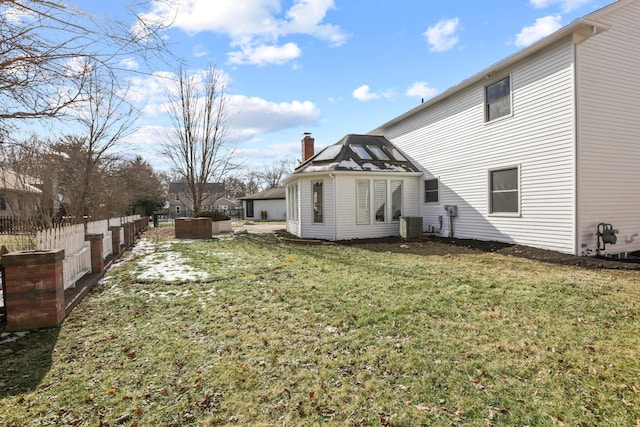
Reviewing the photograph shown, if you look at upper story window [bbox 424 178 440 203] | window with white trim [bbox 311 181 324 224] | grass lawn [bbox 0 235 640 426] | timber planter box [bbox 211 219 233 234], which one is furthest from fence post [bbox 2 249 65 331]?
timber planter box [bbox 211 219 233 234]

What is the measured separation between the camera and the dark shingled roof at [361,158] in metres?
12.8

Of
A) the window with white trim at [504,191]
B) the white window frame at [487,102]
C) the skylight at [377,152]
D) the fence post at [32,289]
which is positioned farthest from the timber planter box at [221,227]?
the white window frame at [487,102]

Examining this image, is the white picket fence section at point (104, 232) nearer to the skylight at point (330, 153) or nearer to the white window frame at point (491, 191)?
the skylight at point (330, 153)

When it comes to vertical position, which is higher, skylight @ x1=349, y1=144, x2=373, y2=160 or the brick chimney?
the brick chimney

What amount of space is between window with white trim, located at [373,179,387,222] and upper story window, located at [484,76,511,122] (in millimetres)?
4413

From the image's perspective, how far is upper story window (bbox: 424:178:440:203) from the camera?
13009 millimetres

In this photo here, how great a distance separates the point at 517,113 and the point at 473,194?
288 cm

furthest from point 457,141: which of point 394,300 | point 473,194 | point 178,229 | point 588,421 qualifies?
point 178,229

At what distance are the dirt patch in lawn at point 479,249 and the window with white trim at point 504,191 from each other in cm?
112

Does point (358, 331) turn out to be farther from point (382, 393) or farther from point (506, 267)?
Answer: point (506, 267)

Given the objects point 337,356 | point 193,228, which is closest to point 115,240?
point 193,228

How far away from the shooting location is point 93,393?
2615 millimetres

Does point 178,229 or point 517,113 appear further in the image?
point 178,229

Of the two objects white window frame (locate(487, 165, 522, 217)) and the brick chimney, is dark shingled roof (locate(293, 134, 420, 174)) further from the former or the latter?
the brick chimney
